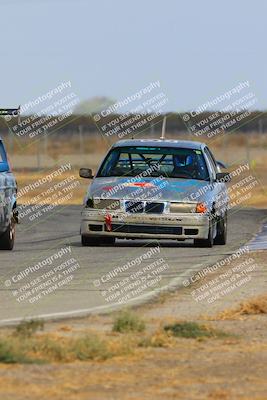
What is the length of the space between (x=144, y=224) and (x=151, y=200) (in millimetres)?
387

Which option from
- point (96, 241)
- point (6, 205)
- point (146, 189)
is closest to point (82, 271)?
point (6, 205)

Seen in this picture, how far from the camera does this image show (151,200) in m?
23.2

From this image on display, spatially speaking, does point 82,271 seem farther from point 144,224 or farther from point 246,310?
point 246,310

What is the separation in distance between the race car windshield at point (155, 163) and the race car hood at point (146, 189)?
32cm

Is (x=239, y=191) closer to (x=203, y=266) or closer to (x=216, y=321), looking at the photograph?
(x=203, y=266)

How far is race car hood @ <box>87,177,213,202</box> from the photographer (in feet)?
76.2

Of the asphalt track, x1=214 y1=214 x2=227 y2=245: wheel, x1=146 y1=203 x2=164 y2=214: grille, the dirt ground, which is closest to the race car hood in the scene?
x1=146 y1=203 x2=164 y2=214: grille

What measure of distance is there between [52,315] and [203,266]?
20.2 feet

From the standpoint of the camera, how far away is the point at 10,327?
12836mm

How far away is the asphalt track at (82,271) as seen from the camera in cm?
1509

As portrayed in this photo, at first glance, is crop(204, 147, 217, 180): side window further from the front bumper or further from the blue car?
the blue car

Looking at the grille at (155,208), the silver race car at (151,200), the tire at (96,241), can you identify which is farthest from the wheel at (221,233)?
the tire at (96,241)

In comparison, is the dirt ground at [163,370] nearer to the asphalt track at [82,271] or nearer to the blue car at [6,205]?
the asphalt track at [82,271]

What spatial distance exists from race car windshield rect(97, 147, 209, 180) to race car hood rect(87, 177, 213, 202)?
0.32 metres
